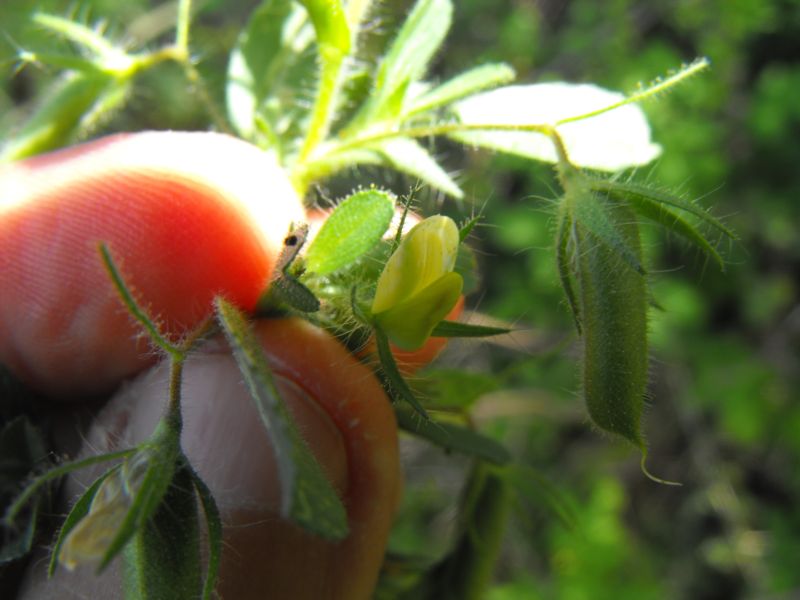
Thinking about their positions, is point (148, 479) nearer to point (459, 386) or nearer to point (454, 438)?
point (454, 438)

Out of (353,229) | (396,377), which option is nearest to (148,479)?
(396,377)

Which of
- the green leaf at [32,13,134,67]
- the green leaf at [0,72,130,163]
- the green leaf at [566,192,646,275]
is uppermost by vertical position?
the green leaf at [32,13,134,67]

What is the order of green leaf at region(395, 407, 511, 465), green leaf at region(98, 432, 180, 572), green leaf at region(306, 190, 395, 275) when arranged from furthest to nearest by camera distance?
green leaf at region(395, 407, 511, 465), green leaf at region(306, 190, 395, 275), green leaf at region(98, 432, 180, 572)

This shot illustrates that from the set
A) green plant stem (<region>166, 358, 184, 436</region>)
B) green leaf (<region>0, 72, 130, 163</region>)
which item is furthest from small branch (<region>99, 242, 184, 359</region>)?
green leaf (<region>0, 72, 130, 163</region>)

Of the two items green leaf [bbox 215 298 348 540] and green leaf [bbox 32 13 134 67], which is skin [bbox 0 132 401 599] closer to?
green leaf [bbox 32 13 134 67]

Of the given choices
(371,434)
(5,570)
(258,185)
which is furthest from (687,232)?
(5,570)

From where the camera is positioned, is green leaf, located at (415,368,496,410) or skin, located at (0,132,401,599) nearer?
skin, located at (0,132,401,599)

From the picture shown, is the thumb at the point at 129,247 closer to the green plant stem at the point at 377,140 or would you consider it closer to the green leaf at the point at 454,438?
the green plant stem at the point at 377,140
